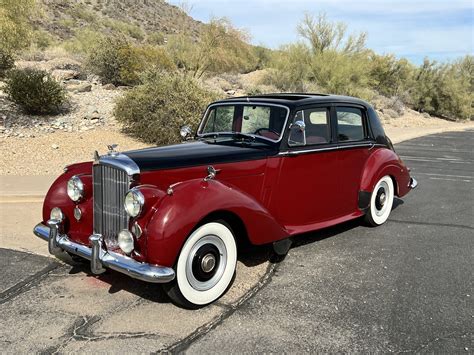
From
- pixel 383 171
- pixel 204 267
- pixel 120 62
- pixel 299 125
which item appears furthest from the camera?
pixel 120 62

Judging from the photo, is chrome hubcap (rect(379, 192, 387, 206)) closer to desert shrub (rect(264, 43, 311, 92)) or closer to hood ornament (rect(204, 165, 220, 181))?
hood ornament (rect(204, 165, 220, 181))

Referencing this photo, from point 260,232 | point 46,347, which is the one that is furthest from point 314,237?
point 46,347

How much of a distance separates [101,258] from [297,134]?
248 cm

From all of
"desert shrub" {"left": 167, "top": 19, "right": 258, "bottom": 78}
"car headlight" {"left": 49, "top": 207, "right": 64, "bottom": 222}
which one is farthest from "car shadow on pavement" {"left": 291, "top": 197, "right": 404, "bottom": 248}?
"desert shrub" {"left": 167, "top": 19, "right": 258, "bottom": 78}

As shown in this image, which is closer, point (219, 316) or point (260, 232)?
point (219, 316)

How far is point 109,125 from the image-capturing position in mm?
14898

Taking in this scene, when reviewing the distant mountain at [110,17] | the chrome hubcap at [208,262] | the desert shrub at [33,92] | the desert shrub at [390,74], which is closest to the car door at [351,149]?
the chrome hubcap at [208,262]

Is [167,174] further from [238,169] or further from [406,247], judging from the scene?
[406,247]

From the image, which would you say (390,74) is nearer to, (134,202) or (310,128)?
(310,128)

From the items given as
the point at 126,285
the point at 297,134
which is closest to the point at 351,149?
the point at 297,134

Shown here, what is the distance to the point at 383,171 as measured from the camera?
643 cm

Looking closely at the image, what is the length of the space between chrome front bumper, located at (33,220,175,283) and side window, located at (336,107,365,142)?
310cm

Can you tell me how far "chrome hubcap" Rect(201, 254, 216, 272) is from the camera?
407 centimetres

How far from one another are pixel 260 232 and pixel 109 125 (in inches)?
451
